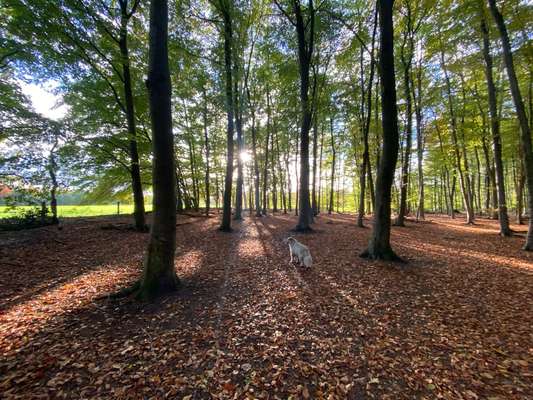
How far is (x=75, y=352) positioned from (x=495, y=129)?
1616 cm

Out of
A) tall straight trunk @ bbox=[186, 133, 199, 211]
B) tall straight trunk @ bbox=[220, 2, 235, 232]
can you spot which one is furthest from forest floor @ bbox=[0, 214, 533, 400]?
tall straight trunk @ bbox=[186, 133, 199, 211]

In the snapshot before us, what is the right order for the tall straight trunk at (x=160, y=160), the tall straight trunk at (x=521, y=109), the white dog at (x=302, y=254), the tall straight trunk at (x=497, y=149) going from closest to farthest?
the tall straight trunk at (x=160, y=160)
the white dog at (x=302, y=254)
the tall straight trunk at (x=521, y=109)
the tall straight trunk at (x=497, y=149)

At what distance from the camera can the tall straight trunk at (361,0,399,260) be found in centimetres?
597

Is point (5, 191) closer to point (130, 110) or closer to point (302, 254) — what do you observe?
point (130, 110)

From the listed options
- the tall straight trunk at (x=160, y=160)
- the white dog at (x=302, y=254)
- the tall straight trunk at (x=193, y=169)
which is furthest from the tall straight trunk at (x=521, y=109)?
the tall straight trunk at (x=193, y=169)

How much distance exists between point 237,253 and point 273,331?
14.9ft

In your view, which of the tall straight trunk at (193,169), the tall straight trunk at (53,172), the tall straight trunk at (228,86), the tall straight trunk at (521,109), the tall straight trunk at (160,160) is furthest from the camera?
the tall straight trunk at (193,169)

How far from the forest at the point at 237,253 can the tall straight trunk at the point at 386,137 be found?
58 mm

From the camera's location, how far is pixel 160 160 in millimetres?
4281

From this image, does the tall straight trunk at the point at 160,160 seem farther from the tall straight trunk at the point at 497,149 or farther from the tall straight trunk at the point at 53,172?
the tall straight trunk at the point at 497,149

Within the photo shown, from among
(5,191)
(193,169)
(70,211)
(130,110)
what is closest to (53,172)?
(5,191)

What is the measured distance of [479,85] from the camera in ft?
48.5

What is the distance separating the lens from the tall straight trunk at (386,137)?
5.97 meters

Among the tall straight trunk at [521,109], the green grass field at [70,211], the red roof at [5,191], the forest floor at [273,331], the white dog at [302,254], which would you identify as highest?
the tall straight trunk at [521,109]
